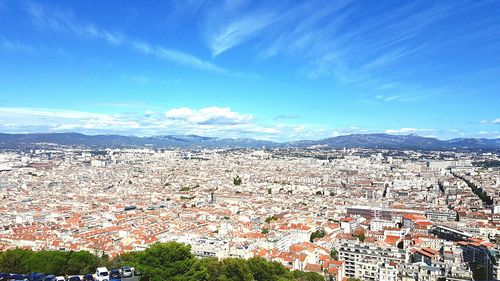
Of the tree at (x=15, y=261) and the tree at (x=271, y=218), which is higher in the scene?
the tree at (x=15, y=261)

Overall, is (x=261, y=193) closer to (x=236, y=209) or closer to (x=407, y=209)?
(x=236, y=209)

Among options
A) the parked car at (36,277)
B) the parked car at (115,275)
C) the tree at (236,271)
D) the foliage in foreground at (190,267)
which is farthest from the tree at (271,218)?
the parked car at (36,277)

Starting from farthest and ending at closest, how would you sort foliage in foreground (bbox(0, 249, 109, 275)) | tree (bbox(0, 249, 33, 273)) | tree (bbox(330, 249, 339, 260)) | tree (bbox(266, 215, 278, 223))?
tree (bbox(266, 215, 278, 223))
tree (bbox(330, 249, 339, 260))
tree (bbox(0, 249, 33, 273))
foliage in foreground (bbox(0, 249, 109, 275))

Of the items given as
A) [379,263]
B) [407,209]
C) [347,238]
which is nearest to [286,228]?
[347,238]

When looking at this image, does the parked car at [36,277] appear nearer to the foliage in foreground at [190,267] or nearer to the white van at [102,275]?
the white van at [102,275]

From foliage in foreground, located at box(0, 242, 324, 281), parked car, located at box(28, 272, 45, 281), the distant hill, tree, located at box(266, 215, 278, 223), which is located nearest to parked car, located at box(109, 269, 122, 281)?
foliage in foreground, located at box(0, 242, 324, 281)

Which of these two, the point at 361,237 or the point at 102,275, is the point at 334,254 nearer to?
the point at 361,237

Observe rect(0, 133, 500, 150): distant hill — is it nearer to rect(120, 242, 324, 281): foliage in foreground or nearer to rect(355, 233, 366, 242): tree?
rect(355, 233, 366, 242): tree

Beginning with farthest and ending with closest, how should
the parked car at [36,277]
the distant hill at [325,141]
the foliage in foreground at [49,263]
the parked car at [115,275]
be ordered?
the distant hill at [325,141]
the foliage in foreground at [49,263]
the parked car at [115,275]
the parked car at [36,277]
